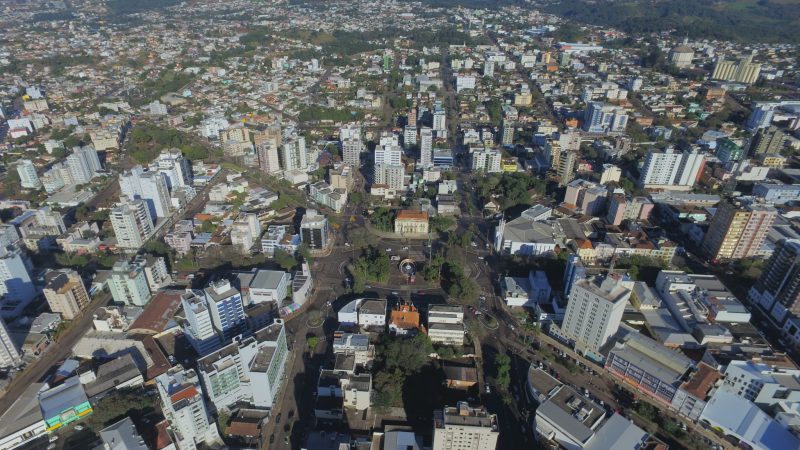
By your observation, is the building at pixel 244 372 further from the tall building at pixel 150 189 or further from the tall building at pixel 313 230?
the tall building at pixel 150 189

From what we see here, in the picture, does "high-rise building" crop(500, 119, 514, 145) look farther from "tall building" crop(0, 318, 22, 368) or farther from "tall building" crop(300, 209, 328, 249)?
"tall building" crop(0, 318, 22, 368)

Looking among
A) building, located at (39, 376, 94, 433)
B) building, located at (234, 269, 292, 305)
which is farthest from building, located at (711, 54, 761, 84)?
building, located at (39, 376, 94, 433)

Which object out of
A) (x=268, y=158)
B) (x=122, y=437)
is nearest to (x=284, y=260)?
(x=122, y=437)

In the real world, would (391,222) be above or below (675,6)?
below

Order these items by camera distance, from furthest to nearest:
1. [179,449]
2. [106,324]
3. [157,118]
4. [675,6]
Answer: [675,6] → [157,118] → [106,324] → [179,449]

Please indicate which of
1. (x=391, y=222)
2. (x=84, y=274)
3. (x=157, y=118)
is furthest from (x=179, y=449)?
(x=157, y=118)

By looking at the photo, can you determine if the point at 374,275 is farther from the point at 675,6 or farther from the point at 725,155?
the point at 675,6

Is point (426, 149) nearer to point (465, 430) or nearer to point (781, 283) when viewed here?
point (781, 283)
